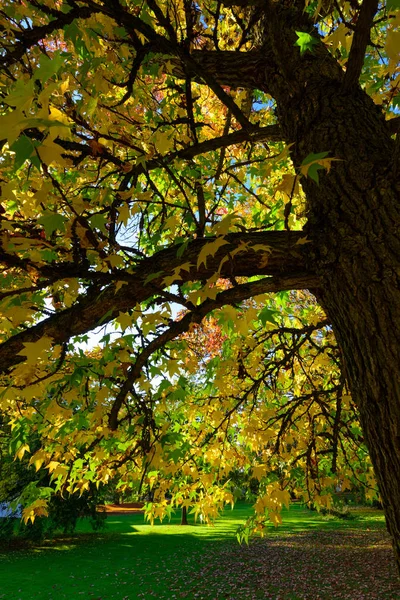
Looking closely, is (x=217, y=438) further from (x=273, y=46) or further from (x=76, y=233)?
(x=273, y=46)

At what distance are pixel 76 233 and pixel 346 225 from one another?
1.17 m

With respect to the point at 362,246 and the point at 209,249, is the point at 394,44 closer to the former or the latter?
the point at 362,246

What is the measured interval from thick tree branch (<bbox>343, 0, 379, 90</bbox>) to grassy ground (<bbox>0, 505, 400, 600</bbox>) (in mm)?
10433

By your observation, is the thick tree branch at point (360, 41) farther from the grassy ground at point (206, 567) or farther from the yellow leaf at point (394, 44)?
the grassy ground at point (206, 567)

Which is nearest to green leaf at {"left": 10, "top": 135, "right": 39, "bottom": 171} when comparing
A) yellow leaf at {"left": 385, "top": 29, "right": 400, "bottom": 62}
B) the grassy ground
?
yellow leaf at {"left": 385, "top": 29, "right": 400, "bottom": 62}

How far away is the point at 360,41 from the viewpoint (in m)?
1.58

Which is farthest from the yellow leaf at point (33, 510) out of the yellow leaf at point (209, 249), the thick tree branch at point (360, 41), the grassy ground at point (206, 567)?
the grassy ground at point (206, 567)

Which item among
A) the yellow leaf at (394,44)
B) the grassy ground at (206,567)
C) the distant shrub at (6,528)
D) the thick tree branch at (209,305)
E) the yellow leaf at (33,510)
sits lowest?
the grassy ground at (206,567)

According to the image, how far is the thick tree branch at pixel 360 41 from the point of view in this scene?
1.40 meters

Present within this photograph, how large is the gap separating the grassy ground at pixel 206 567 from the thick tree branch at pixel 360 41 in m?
10.4

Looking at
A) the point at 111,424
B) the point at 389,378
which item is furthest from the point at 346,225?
the point at 111,424

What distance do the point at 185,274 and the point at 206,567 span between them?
13.6 metres

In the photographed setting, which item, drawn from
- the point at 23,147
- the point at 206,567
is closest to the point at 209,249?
the point at 23,147

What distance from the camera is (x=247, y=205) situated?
19.4 feet
